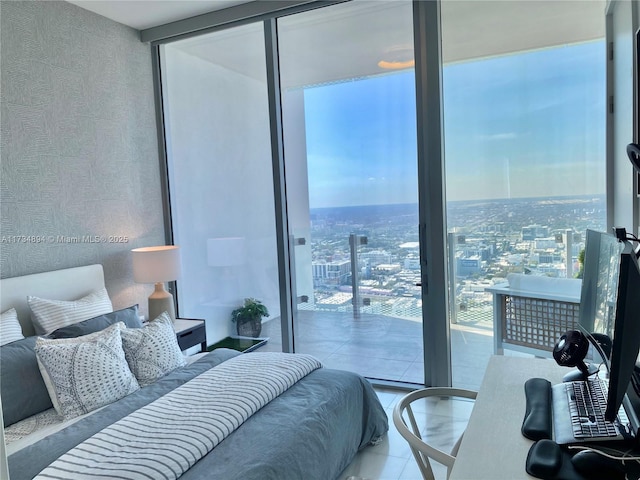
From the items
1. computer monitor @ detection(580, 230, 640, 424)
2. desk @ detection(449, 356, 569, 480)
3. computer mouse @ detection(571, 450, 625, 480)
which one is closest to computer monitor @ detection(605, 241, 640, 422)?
computer monitor @ detection(580, 230, 640, 424)

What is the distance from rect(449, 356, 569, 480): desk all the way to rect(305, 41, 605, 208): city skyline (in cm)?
155

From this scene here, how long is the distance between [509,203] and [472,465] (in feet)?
7.36

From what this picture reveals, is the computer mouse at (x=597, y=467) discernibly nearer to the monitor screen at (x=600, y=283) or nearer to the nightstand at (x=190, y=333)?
the monitor screen at (x=600, y=283)

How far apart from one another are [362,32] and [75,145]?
2.22 m

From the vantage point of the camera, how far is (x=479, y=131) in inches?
125

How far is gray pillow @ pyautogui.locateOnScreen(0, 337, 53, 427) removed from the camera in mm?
2246

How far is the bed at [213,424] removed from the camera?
1.77 m

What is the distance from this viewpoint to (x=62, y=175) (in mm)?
3314

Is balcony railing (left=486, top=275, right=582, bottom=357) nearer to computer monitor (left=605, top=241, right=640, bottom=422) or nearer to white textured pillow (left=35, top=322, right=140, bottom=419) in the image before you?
computer monitor (left=605, top=241, right=640, bottom=422)

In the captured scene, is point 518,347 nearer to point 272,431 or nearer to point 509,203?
point 509,203

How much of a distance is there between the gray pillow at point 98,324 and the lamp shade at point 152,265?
0.49 m

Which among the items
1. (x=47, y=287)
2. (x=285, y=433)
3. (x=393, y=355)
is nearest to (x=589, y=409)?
(x=285, y=433)

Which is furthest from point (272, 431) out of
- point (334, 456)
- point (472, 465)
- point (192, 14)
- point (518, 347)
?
point (192, 14)

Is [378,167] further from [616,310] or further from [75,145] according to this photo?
[616,310]
